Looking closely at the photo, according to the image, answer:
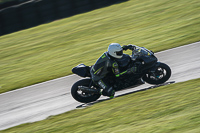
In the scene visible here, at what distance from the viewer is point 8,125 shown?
9.37 m

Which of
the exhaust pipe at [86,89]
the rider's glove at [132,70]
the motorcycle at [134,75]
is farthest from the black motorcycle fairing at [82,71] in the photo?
the rider's glove at [132,70]

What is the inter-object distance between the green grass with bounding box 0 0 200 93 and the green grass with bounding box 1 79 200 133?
4.26 metres

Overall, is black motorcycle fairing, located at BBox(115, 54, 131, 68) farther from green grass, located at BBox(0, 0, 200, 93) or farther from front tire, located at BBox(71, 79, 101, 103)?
Answer: green grass, located at BBox(0, 0, 200, 93)

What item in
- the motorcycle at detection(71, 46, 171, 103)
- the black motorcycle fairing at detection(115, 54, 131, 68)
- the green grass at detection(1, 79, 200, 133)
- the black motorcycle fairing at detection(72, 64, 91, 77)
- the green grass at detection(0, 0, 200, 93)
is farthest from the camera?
the green grass at detection(0, 0, 200, 93)

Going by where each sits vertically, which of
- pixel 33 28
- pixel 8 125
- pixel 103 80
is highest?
pixel 33 28

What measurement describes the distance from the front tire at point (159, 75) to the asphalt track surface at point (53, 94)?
30 cm

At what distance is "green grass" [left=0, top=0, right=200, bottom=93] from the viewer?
45.2 ft

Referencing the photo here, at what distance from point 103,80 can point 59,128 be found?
204cm

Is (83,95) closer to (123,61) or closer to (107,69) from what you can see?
(107,69)

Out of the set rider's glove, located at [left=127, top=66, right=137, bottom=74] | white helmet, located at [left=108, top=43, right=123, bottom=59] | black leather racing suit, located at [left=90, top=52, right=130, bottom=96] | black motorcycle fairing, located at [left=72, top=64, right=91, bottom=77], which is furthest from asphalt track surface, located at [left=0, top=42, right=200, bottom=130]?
white helmet, located at [left=108, top=43, right=123, bottom=59]

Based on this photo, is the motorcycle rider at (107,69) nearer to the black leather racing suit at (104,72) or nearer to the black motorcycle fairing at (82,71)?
the black leather racing suit at (104,72)

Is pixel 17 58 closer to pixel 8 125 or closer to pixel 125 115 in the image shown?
pixel 8 125

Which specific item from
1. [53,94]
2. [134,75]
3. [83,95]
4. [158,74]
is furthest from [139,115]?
[53,94]

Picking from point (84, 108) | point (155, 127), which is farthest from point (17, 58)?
Result: point (155, 127)
